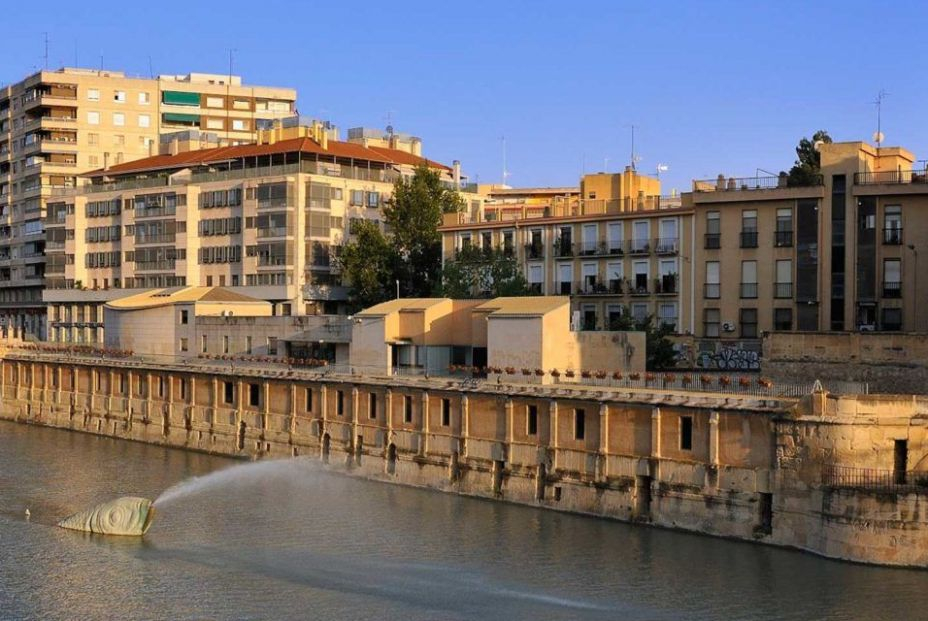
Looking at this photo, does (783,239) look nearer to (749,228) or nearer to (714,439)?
(749,228)

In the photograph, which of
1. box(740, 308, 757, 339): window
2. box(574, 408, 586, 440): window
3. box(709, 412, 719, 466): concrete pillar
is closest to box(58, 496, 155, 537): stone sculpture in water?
box(574, 408, 586, 440): window

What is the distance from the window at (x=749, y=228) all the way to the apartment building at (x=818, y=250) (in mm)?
67

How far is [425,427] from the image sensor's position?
6906cm

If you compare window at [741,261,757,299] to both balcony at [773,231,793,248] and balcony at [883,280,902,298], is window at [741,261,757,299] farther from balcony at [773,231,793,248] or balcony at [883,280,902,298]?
balcony at [883,280,902,298]

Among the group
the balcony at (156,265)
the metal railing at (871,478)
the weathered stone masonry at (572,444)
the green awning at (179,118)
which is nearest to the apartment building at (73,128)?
the green awning at (179,118)

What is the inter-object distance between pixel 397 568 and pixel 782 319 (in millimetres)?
41085

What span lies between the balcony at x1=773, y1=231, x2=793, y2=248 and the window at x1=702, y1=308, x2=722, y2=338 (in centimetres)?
634

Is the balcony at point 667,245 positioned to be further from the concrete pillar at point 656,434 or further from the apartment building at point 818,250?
the concrete pillar at point 656,434

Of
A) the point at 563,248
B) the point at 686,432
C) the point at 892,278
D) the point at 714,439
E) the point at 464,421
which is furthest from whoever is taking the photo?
the point at 563,248

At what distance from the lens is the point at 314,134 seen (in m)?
128

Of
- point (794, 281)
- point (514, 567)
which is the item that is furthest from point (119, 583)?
point (794, 281)

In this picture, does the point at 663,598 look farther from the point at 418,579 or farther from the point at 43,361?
the point at 43,361

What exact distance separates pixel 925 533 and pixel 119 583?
103ft

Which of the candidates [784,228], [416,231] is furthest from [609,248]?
[416,231]
